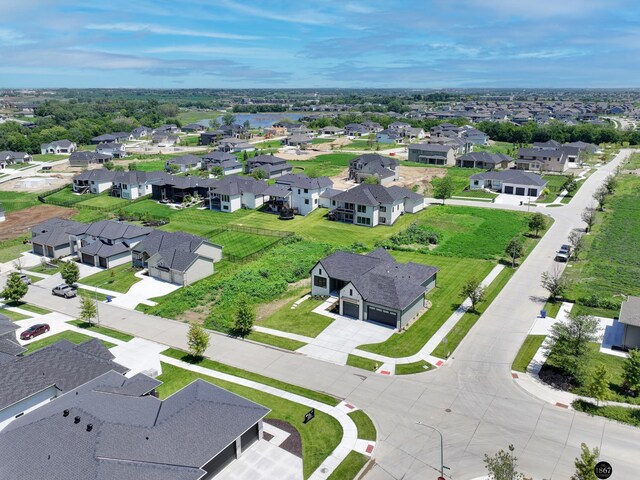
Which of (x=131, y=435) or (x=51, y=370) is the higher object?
(x=131, y=435)

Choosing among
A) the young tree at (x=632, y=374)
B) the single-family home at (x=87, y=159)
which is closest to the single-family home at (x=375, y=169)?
the young tree at (x=632, y=374)

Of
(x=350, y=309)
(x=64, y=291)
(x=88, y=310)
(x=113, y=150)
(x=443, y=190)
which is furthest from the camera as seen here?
(x=113, y=150)

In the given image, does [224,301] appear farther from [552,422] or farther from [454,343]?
[552,422]

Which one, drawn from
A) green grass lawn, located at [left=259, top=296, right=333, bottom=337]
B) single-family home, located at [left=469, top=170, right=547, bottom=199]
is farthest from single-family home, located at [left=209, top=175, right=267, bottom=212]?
single-family home, located at [left=469, top=170, right=547, bottom=199]

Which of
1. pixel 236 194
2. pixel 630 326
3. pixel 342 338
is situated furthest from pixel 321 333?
pixel 236 194

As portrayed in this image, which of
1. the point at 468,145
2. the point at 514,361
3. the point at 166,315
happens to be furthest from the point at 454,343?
the point at 468,145

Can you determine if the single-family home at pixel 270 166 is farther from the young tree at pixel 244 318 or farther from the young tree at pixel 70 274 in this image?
the young tree at pixel 244 318

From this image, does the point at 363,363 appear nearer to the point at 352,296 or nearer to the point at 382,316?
the point at 382,316

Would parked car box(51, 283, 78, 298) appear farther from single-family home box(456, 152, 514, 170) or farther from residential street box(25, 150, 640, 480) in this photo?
single-family home box(456, 152, 514, 170)
